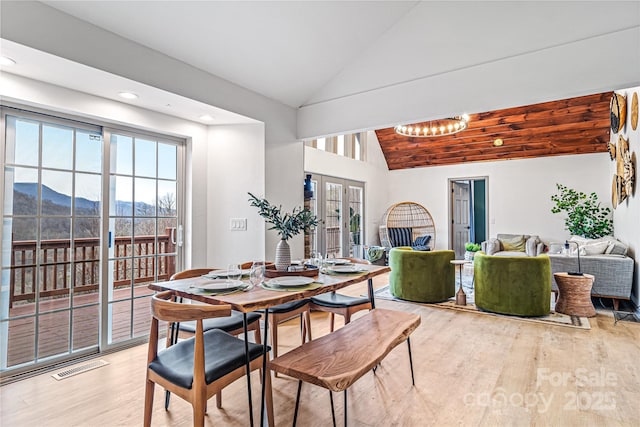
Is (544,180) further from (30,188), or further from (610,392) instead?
(30,188)

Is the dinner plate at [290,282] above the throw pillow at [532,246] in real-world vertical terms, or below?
above

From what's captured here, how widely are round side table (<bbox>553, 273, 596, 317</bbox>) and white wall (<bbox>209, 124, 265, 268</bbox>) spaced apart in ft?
11.6

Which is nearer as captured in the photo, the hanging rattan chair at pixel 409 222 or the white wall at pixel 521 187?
the white wall at pixel 521 187

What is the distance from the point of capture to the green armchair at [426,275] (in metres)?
4.55

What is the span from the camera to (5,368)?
248 cm

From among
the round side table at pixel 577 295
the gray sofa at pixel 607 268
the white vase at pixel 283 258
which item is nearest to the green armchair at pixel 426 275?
the round side table at pixel 577 295

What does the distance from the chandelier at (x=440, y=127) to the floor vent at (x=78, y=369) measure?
5.02m

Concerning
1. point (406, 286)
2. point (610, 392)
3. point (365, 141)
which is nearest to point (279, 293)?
point (610, 392)

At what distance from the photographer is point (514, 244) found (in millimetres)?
7152

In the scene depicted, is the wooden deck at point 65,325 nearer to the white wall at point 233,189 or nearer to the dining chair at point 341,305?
the white wall at point 233,189

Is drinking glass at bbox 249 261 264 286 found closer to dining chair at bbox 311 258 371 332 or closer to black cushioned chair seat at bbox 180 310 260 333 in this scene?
black cushioned chair seat at bbox 180 310 260 333

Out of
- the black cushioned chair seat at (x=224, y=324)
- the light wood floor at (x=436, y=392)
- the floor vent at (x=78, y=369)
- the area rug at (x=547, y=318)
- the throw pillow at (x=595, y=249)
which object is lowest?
the light wood floor at (x=436, y=392)

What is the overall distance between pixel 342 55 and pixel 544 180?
19.8ft

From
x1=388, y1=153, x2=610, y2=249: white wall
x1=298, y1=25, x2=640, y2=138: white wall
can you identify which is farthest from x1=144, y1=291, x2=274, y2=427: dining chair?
x1=388, y1=153, x2=610, y2=249: white wall
